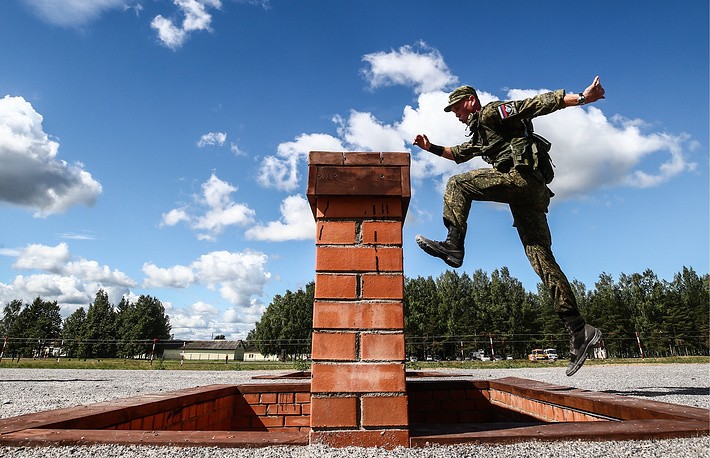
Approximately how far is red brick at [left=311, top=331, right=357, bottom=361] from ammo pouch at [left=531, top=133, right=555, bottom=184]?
1604mm

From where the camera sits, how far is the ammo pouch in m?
2.41

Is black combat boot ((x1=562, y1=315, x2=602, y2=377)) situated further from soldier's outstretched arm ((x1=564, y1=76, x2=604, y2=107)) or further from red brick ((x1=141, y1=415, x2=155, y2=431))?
red brick ((x1=141, y1=415, x2=155, y2=431))

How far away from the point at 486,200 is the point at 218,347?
8568cm

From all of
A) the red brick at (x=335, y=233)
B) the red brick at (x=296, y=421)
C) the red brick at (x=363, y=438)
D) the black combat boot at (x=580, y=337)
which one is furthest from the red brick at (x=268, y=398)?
the black combat boot at (x=580, y=337)

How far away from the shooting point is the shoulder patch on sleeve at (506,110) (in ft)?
8.05

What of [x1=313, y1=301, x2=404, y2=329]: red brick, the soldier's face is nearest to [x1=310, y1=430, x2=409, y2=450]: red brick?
[x1=313, y1=301, x2=404, y2=329]: red brick

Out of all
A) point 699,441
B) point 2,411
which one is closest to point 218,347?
point 2,411

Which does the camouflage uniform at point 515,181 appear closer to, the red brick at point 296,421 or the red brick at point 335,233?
the red brick at point 335,233

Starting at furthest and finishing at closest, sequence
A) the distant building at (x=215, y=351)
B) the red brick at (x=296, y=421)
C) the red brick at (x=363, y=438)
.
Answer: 1. the distant building at (x=215, y=351)
2. the red brick at (x=296, y=421)
3. the red brick at (x=363, y=438)

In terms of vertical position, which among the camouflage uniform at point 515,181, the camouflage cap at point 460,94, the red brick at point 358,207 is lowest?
the red brick at point 358,207

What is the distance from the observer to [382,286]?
1.70 metres

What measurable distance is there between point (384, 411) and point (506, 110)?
6.38ft

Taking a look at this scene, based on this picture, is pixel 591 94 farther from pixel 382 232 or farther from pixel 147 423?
pixel 147 423

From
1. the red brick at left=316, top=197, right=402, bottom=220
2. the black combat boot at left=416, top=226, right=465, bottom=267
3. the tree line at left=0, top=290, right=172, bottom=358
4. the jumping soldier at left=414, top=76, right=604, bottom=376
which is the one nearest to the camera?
the red brick at left=316, top=197, right=402, bottom=220
